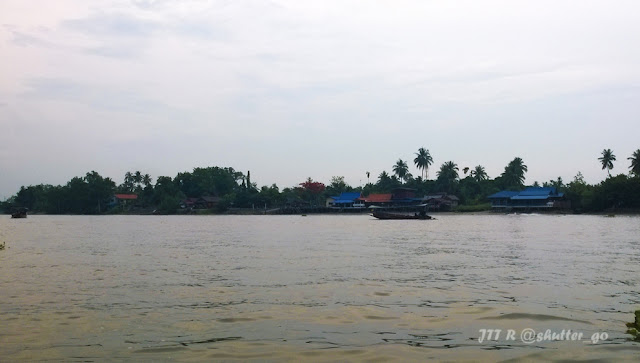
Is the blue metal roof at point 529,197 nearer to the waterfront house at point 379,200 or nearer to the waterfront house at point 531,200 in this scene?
the waterfront house at point 531,200

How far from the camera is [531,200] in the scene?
402 ft

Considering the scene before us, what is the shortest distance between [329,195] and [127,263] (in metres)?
144

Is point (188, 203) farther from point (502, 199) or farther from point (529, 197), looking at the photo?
point (529, 197)

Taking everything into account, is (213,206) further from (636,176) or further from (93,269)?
(93,269)

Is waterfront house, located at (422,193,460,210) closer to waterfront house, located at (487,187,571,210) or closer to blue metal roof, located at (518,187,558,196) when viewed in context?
waterfront house, located at (487,187,571,210)

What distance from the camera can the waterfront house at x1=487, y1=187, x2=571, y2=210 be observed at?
11931 centimetres

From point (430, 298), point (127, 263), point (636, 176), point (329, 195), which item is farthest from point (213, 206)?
point (430, 298)

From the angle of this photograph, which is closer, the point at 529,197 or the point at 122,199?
the point at 529,197

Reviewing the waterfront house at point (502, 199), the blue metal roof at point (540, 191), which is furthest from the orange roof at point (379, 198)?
the blue metal roof at point (540, 191)

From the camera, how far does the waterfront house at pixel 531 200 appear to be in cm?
11931

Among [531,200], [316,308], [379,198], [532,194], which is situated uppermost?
[532,194]

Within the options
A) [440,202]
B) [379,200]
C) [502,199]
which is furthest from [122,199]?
[502,199]

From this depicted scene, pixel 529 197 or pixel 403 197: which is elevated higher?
pixel 403 197

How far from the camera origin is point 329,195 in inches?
6718
